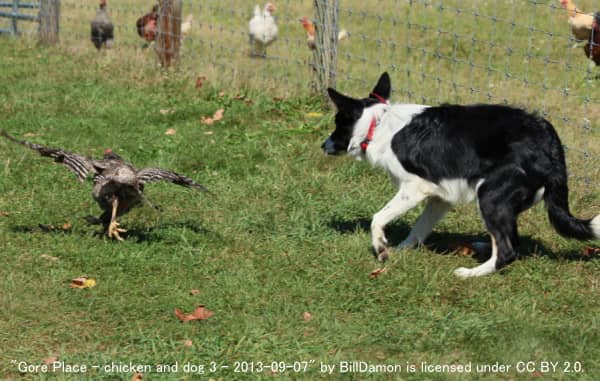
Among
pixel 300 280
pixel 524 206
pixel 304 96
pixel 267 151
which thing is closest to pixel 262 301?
pixel 300 280

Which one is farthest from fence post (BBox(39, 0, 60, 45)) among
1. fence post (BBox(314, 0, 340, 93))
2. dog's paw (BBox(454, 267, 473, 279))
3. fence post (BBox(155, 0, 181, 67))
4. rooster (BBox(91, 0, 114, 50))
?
dog's paw (BBox(454, 267, 473, 279))

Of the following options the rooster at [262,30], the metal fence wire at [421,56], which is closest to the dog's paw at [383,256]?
the metal fence wire at [421,56]

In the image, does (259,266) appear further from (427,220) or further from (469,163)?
(469,163)

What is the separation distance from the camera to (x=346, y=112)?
615 cm

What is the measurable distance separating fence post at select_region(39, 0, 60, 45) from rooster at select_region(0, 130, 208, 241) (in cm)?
682

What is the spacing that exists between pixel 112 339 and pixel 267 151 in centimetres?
347

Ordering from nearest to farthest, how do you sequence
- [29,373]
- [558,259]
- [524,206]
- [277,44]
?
[29,373] → [524,206] → [558,259] → [277,44]

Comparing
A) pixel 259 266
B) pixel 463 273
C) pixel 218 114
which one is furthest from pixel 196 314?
pixel 218 114

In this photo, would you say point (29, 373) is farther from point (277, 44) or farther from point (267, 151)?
point (277, 44)

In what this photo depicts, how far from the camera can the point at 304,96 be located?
9.23 metres

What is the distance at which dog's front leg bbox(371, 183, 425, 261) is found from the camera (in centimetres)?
583

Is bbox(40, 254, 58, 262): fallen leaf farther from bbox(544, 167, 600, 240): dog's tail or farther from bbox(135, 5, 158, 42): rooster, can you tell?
bbox(135, 5, 158, 42): rooster

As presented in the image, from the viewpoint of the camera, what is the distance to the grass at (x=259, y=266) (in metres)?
4.71

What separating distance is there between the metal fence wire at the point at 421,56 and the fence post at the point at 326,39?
13mm
